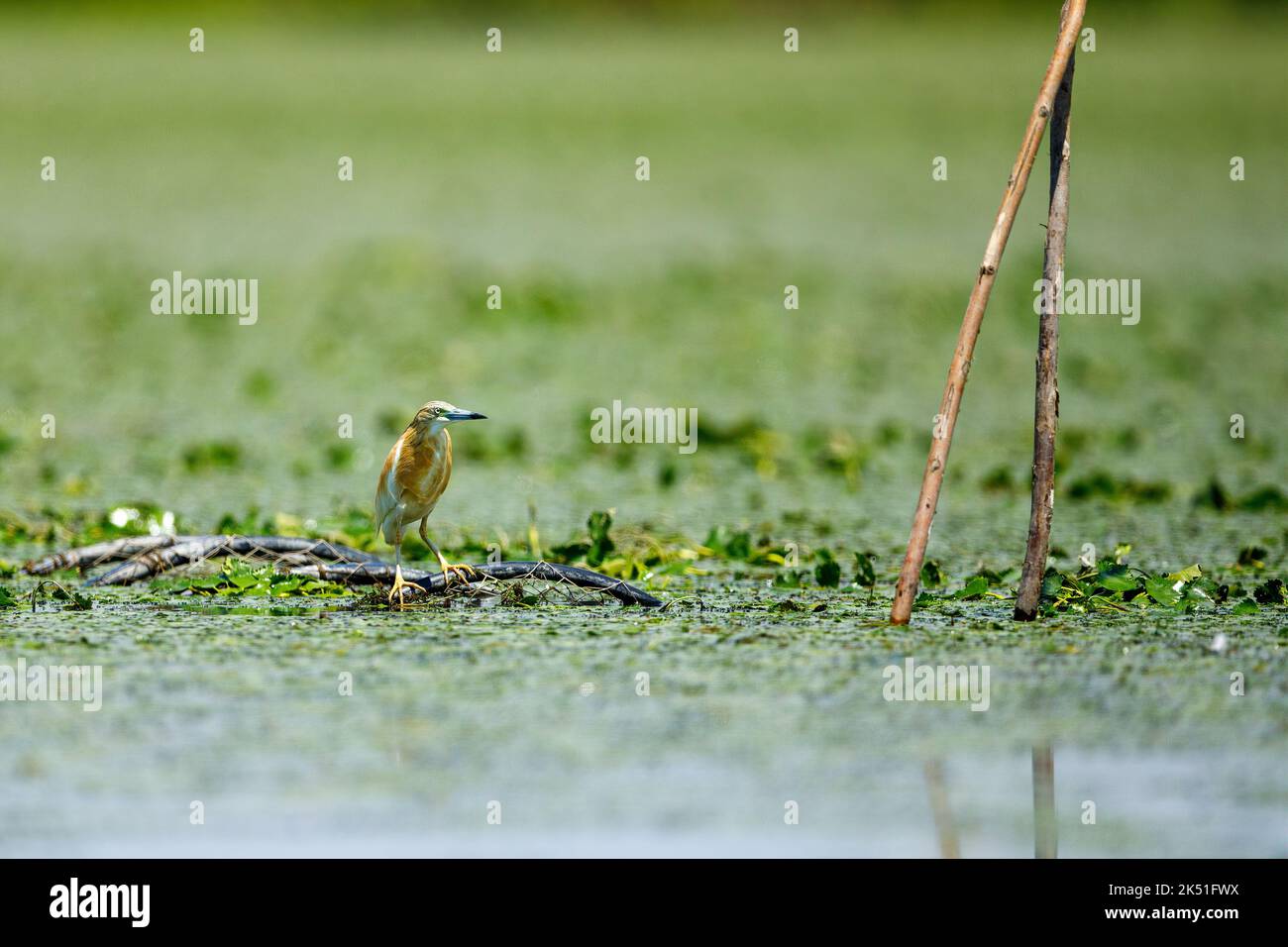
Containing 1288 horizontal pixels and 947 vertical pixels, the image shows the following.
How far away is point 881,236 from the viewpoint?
52.0 feet

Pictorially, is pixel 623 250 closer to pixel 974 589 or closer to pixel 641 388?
pixel 641 388

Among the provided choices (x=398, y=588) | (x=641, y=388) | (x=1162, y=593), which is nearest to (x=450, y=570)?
(x=398, y=588)

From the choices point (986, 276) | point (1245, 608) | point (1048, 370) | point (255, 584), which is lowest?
point (1245, 608)

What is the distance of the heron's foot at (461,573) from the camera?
6.48 meters

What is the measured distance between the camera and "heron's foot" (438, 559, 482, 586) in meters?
6.48

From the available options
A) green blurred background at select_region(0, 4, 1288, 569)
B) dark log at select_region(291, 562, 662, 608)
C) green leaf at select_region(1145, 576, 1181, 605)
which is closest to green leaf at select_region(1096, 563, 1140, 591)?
green leaf at select_region(1145, 576, 1181, 605)

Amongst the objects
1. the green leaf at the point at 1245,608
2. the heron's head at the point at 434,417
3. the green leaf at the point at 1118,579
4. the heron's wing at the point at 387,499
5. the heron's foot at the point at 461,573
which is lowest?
the green leaf at the point at 1245,608

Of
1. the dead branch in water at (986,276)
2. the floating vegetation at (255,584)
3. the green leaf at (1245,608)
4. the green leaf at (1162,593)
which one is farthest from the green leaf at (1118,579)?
the floating vegetation at (255,584)

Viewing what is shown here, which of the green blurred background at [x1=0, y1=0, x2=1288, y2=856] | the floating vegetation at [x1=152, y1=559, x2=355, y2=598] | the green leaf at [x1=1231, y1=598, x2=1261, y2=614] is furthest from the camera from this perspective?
the floating vegetation at [x1=152, y1=559, x2=355, y2=598]

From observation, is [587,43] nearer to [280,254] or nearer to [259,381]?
[280,254]

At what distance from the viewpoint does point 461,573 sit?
6.54 m

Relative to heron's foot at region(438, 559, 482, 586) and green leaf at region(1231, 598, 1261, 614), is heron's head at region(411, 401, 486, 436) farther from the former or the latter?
green leaf at region(1231, 598, 1261, 614)

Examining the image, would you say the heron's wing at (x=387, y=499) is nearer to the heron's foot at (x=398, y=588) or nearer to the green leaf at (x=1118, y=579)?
the heron's foot at (x=398, y=588)

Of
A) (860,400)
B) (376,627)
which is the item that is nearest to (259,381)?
(860,400)
